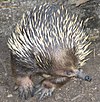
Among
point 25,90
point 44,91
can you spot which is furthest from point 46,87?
point 25,90

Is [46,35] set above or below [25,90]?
above

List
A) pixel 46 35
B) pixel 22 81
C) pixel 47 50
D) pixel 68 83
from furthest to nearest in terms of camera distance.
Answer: pixel 68 83 < pixel 22 81 < pixel 46 35 < pixel 47 50

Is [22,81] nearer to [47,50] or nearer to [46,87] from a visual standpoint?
[46,87]

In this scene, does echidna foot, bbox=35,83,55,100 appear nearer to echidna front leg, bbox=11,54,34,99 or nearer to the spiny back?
echidna front leg, bbox=11,54,34,99

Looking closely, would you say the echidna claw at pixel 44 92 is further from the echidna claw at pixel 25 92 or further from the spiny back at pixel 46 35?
the spiny back at pixel 46 35

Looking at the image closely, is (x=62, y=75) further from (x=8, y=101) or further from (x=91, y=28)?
(x=91, y=28)

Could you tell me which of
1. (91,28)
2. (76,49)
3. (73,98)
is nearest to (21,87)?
(73,98)

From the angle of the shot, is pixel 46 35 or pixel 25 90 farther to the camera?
pixel 25 90

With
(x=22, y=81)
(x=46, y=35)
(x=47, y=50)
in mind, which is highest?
(x=46, y=35)

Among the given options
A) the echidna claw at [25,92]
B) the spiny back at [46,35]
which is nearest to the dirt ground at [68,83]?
the echidna claw at [25,92]
